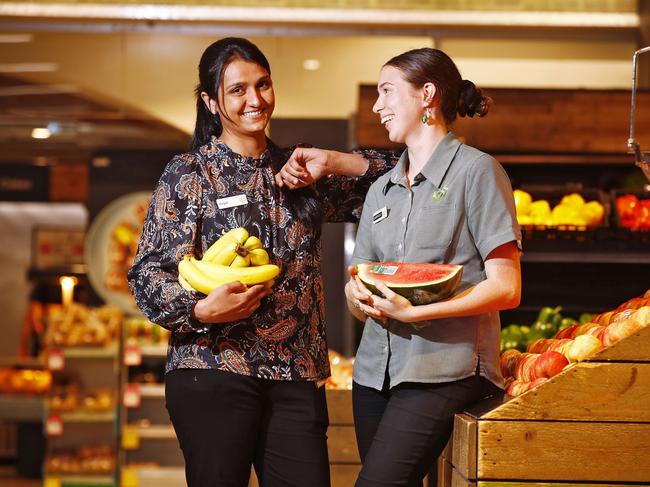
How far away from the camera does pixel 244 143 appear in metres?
2.56

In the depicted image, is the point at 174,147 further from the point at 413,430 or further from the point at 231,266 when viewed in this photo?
the point at 413,430

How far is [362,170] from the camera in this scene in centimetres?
271

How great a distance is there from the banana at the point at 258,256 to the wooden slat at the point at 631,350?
30.3 inches

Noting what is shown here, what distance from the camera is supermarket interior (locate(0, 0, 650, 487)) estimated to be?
4.71 m

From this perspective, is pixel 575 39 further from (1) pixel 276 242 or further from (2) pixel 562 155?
(1) pixel 276 242

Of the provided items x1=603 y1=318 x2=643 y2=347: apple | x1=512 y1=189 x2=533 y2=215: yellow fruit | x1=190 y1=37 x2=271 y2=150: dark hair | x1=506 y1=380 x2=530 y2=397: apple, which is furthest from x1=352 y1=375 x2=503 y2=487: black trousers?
x1=512 y1=189 x2=533 y2=215: yellow fruit

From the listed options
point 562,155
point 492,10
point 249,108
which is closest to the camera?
point 249,108

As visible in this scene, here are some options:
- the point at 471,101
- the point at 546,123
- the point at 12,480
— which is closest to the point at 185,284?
the point at 471,101

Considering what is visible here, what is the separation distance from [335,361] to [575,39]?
3596mm

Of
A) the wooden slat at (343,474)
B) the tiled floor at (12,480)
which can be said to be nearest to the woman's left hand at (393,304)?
the wooden slat at (343,474)

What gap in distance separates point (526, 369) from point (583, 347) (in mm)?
154

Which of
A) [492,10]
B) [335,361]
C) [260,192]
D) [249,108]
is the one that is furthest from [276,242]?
[492,10]

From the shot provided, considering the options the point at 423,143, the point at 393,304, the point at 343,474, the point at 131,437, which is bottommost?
the point at 131,437

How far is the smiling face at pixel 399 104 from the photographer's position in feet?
7.84
